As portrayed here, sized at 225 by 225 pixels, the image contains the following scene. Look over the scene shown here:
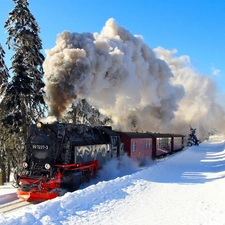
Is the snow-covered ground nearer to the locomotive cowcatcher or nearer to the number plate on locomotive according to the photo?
the locomotive cowcatcher

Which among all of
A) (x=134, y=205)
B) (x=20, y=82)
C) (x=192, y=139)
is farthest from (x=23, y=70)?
(x=192, y=139)

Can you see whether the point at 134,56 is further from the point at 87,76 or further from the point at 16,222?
the point at 16,222

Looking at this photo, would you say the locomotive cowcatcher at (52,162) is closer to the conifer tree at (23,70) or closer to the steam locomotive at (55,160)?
the steam locomotive at (55,160)

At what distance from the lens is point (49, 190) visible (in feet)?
29.6

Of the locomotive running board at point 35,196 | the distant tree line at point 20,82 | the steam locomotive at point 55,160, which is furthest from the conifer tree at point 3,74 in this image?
the locomotive running board at point 35,196

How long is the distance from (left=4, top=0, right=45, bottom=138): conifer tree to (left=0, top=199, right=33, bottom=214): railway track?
620 centimetres

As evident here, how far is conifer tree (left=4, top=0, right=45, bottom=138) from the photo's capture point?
14.5 metres

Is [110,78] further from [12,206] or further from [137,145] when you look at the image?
[12,206]

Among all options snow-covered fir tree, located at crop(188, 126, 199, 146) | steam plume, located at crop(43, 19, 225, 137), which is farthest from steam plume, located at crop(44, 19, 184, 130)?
snow-covered fir tree, located at crop(188, 126, 199, 146)

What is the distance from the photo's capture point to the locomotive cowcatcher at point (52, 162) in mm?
9008

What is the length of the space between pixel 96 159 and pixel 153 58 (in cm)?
1751

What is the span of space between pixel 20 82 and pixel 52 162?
6.51 metres

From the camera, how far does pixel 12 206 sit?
8523 mm

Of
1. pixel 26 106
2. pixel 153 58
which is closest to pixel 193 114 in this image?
pixel 153 58
